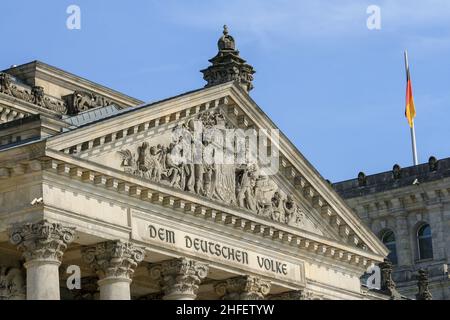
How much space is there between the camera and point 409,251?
9838 centimetres

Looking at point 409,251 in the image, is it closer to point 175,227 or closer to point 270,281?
point 270,281

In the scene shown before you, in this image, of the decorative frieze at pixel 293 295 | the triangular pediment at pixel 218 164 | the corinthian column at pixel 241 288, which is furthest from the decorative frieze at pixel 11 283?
the decorative frieze at pixel 293 295

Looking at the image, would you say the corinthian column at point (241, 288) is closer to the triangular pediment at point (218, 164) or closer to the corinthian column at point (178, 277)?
the triangular pediment at point (218, 164)

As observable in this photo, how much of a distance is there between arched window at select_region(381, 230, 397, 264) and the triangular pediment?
2868 cm

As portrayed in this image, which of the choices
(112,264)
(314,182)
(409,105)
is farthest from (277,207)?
(409,105)

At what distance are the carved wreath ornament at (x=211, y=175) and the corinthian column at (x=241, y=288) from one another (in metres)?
2.54

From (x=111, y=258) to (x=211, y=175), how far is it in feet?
20.7

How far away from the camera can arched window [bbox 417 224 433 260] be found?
97875 millimetres

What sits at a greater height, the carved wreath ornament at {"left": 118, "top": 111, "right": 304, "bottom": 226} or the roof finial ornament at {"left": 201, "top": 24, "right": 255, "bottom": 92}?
the roof finial ornament at {"left": 201, "top": 24, "right": 255, "bottom": 92}

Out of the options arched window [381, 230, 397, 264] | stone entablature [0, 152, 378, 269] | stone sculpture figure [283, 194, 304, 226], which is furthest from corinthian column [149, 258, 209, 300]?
arched window [381, 230, 397, 264]

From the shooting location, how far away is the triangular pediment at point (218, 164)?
5478cm

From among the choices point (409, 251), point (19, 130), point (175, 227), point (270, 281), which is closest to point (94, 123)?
point (19, 130)

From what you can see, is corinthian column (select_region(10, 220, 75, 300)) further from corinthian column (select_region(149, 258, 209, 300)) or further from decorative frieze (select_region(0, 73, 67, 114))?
decorative frieze (select_region(0, 73, 67, 114))
